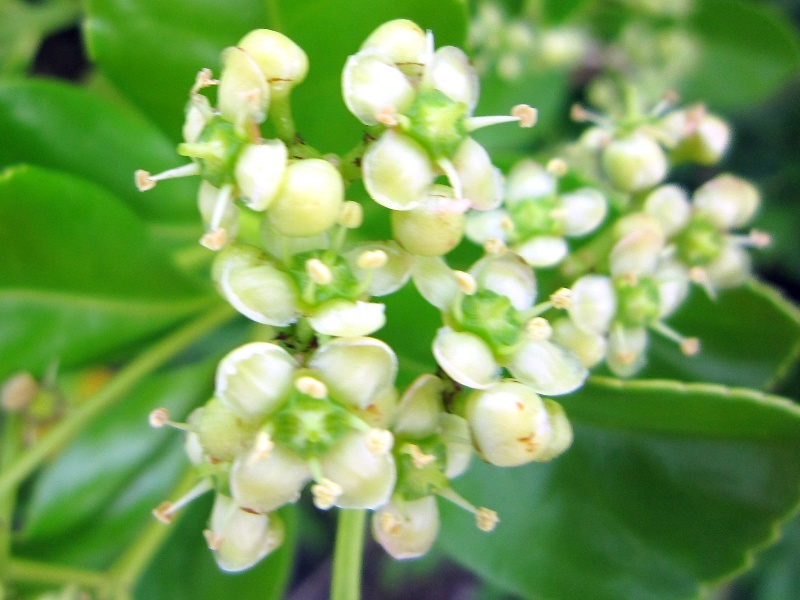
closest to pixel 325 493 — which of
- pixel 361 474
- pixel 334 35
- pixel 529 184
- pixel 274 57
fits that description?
pixel 361 474

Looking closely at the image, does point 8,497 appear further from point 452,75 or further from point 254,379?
point 452,75

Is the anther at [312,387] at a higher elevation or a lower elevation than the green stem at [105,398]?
higher

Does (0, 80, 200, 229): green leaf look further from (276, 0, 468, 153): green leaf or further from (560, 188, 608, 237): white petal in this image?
(560, 188, 608, 237): white petal

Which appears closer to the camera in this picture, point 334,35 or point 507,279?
point 507,279

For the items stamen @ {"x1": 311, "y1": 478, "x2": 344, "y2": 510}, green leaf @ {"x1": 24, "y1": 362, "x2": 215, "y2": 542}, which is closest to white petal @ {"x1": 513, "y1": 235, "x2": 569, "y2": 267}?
stamen @ {"x1": 311, "y1": 478, "x2": 344, "y2": 510}

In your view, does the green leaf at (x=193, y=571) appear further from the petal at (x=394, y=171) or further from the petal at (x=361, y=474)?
the petal at (x=394, y=171)

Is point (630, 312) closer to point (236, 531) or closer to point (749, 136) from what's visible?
point (236, 531)

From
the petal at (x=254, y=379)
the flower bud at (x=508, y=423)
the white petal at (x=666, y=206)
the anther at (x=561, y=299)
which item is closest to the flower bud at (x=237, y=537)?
the petal at (x=254, y=379)
